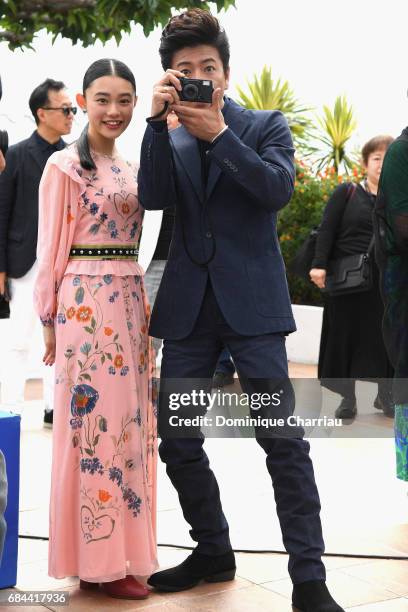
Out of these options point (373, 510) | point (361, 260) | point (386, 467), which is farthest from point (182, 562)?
point (361, 260)

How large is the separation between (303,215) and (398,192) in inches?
223

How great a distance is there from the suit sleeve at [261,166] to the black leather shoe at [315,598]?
1.11 meters

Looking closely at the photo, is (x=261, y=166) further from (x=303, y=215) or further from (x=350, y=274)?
(x=303, y=215)

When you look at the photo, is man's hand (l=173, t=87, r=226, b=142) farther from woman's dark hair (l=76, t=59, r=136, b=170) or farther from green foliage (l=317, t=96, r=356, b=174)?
green foliage (l=317, t=96, r=356, b=174)

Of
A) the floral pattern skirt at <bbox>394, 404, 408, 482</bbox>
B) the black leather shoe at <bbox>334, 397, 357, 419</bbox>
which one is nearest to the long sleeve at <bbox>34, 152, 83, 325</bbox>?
the floral pattern skirt at <bbox>394, 404, 408, 482</bbox>

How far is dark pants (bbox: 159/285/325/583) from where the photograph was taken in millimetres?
2938

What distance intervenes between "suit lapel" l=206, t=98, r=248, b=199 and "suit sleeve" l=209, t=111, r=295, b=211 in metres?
0.09

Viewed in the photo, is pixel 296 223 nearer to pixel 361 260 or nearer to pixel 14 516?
pixel 361 260

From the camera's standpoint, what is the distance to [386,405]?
6449 millimetres

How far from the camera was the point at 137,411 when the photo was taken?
3.22m

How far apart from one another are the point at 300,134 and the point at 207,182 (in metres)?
10.5

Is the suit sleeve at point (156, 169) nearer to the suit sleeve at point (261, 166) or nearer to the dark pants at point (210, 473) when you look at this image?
the suit sleeve at point (261, 166)

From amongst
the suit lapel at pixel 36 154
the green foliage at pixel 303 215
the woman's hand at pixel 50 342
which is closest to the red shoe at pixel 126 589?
the woman's hand at pixel 50 342

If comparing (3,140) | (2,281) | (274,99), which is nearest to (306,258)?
(2,281)
